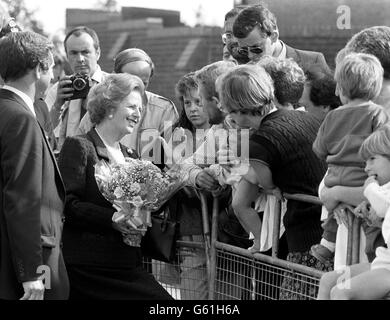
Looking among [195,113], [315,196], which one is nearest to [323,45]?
[195,113]

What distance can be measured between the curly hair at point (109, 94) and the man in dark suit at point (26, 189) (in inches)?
27.5

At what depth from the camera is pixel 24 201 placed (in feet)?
19.8

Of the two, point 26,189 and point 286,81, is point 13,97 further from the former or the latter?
point 286,81

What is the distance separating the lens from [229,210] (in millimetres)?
7320

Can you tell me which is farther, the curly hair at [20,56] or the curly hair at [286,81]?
the curly hair at [286,81]

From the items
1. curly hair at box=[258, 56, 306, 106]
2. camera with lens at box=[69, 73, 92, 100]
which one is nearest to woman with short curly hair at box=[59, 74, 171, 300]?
curly hair at box=[258, 56, 306, 106]

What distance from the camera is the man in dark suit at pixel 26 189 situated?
6.04 meters

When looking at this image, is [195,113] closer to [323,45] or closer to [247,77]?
[247,77]

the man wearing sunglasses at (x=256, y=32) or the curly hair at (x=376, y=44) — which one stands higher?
the man wearing sunglasses at (x=256, y=32)

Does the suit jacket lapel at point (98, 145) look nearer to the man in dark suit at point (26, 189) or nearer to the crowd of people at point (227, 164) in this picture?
the crowd of people at point (227, 164)

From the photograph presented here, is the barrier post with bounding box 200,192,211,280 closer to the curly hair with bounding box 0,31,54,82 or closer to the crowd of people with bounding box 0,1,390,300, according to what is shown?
the crowd of people with bounding box 0,1,390,300

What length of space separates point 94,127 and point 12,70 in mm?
967

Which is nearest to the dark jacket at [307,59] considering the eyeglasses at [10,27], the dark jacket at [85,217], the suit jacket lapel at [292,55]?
the suit jacket lapel at [292,55]
